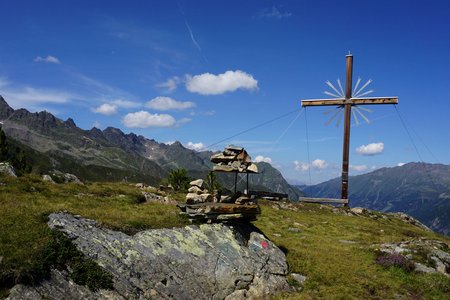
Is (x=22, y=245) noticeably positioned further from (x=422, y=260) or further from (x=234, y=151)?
(x=422, y=260)

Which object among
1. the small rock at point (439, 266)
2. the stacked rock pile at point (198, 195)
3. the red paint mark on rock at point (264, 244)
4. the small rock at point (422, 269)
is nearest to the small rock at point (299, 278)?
the red paint mark on rock at point (264, 244)

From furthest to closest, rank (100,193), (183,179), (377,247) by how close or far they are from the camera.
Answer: (183,179), (100,193), (377,247)

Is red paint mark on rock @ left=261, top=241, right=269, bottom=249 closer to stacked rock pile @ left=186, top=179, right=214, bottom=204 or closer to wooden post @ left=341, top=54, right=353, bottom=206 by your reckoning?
stacked rock pile @ left=186, top=179, right=214, bottom=204

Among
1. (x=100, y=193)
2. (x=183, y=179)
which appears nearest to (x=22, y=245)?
(x=100, y=193)

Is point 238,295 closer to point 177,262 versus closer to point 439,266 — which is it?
point 177,262

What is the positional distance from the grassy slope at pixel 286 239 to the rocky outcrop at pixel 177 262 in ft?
4.13

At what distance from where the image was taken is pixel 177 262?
2061 centimetres

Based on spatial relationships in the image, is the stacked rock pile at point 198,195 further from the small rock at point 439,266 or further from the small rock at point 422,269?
the small rock at point 439,266

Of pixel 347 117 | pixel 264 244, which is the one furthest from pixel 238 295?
pixel 347 117

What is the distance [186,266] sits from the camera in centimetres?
2073

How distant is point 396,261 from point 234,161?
1486 cm

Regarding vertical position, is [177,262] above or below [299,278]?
above

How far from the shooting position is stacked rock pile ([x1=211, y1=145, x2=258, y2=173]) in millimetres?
27797

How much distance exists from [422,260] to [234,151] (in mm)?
17720
